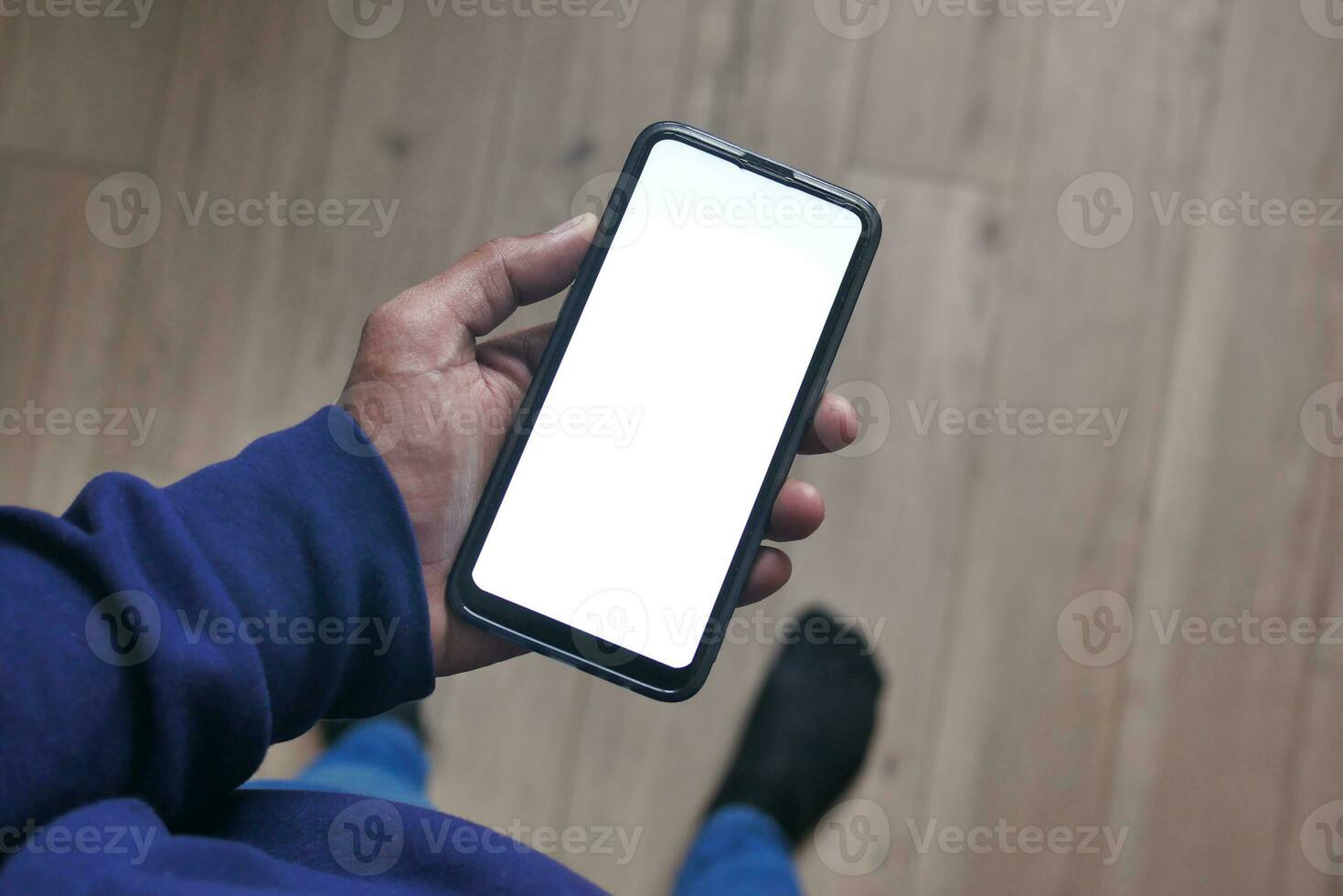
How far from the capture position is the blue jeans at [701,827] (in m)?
0.60

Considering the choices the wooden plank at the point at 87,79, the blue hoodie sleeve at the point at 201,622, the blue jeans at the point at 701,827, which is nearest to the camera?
the blue hoodie sleeve at the point at 201,622

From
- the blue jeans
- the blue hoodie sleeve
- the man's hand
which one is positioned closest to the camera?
the blue hoodie sleeve

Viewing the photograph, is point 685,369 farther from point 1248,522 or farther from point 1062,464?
point 1248,522

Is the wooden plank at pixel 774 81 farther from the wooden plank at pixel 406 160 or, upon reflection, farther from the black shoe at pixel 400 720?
the black shoe at pixel 400 720

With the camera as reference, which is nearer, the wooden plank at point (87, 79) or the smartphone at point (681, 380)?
the smartphone at point (681, 380)

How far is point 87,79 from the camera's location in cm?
71

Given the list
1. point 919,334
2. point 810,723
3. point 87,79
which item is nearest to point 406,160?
point 87,79

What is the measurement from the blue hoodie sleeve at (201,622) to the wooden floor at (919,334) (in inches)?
10.3

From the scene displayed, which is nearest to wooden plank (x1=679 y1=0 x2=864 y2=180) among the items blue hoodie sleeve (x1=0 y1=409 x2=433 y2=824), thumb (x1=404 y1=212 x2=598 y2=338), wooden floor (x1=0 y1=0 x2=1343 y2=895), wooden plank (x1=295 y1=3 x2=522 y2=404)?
wooden floor (x1=0 y1=0 x2=1343 y2=895)

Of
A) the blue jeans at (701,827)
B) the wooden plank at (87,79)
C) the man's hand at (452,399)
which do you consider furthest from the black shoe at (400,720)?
the wooden plank at (87,79)

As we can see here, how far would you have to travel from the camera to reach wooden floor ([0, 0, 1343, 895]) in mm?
662

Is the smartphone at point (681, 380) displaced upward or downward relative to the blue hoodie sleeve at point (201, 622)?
upward

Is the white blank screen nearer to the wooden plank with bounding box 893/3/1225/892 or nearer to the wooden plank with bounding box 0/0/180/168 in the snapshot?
the wooden plank with bounding box 893/3/1225/892

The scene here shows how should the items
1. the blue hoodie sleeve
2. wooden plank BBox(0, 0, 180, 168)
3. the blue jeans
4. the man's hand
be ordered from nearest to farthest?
the blue hoodie sleeve, the man's hand, the blue jeans, wooden plank BBox(0, 0, 180, 168)
